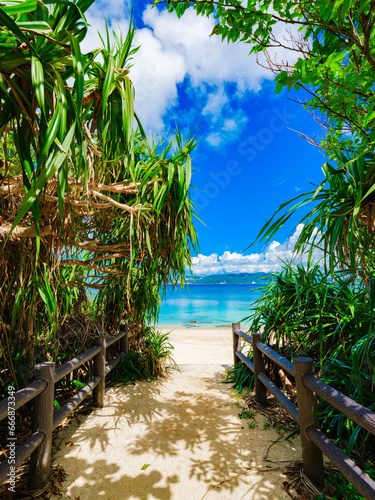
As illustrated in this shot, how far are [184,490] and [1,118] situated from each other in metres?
2.30

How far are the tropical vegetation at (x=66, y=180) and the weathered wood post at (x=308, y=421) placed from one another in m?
1.22

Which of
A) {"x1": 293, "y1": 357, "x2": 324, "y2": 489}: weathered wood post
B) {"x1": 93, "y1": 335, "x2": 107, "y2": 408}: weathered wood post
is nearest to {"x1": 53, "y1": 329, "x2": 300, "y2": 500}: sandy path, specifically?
{"x1": 93, "y1": 335, "x2": 107, "y2": 408}: weathered wood post

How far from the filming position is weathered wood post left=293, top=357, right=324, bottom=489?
1.79 meters

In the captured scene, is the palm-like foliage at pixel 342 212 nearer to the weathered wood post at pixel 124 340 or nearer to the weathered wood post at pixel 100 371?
the weathered wood post at pixel 100 371

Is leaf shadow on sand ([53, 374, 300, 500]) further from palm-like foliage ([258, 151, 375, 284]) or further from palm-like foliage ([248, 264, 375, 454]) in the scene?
palm-like foliage ([258, 151, 375, 284])

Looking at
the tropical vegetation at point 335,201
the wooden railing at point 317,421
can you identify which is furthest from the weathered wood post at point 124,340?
the wooden railing at point 317,421

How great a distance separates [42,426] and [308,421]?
1791mm

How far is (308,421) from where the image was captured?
72.8 inches

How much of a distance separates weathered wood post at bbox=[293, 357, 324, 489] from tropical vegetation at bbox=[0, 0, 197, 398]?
122 centimetres

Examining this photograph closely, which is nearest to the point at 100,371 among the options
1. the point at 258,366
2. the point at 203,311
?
the point at 258,366

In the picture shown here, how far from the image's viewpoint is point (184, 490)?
179cm

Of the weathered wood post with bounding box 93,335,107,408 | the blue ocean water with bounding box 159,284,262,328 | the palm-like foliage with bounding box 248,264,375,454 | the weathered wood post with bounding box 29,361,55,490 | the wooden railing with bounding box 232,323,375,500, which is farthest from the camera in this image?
the blue ocean water with bounding box 159,284,262,328

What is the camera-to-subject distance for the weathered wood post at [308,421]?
179cm

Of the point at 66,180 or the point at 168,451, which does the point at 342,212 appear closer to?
the point at 66,180
